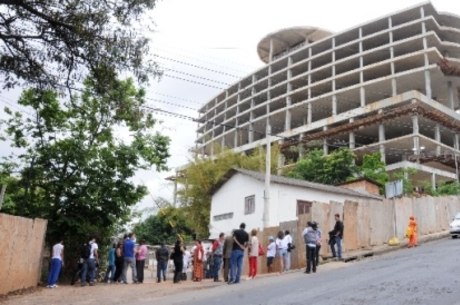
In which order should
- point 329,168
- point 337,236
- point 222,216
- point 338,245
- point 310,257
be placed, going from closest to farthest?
point 310,257 → point 337,236 → point 338,245 → point 222,216 → point 329,168

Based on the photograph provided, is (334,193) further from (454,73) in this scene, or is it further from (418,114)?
(454,73)

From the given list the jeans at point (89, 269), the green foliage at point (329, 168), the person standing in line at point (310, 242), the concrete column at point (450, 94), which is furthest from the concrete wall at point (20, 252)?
the concrete column at point (450, 94)

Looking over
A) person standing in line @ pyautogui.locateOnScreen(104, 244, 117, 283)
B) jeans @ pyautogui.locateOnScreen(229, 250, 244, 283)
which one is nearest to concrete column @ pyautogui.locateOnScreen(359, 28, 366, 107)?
person standing in line @ pyautogui.locateOnScreen(104, 244, 117, 283)

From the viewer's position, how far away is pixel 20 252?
15070mm

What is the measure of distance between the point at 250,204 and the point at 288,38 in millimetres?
49108

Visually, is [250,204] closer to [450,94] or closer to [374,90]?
[374,90]

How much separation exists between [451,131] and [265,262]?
166ft

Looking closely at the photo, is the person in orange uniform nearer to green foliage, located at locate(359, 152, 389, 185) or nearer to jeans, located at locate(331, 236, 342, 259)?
jeans, located at locate(331, 236, 342, 259)

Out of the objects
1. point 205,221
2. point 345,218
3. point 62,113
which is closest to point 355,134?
point 205,221

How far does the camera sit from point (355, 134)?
6556cm

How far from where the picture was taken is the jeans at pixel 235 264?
15555 mm

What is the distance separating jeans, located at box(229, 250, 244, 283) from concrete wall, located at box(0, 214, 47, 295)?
6078 mm

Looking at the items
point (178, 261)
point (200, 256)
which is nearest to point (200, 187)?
point (200, 256)

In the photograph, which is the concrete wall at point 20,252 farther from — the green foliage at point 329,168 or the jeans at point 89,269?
the green foliage at point 329,168
